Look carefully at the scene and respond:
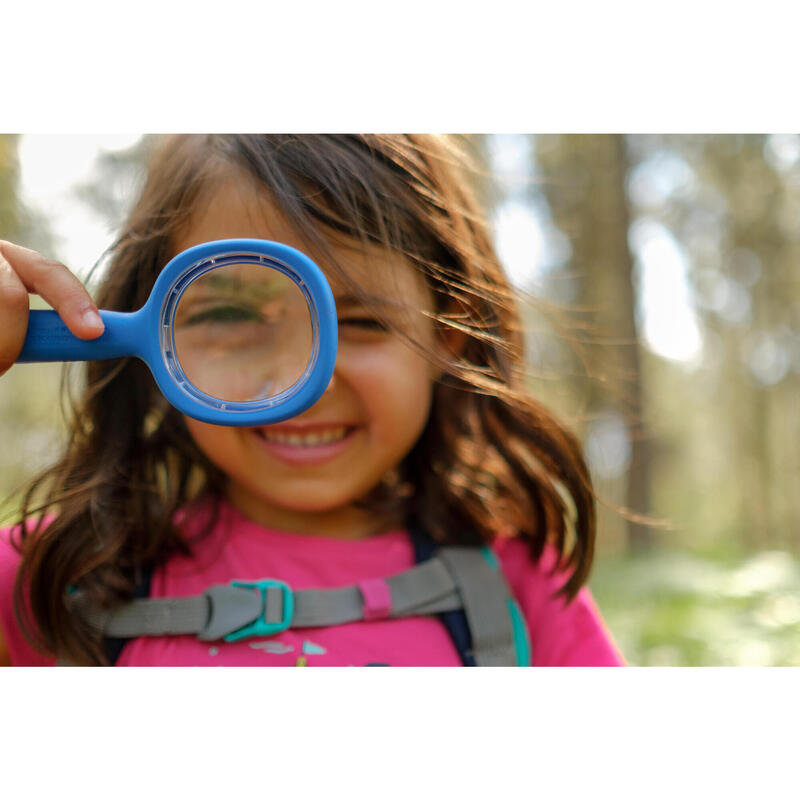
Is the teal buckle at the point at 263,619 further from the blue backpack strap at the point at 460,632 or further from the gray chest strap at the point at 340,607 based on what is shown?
the blue backpack strap at the point at 460,632

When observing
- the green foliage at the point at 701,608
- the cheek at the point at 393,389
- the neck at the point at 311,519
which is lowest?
the green foliage at the point at 701,608

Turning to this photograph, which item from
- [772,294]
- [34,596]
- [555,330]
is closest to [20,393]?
[34,596]

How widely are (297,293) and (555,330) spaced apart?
1070 millimetres

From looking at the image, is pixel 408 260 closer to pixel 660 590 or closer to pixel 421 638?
pixel 421 638

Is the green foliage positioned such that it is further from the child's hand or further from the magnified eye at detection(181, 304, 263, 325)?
the child's hand

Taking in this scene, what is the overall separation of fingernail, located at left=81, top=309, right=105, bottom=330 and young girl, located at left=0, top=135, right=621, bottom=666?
9cm

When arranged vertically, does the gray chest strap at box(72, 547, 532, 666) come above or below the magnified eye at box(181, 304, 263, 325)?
below

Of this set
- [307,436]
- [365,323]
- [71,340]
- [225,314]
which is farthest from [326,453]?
[71,340]

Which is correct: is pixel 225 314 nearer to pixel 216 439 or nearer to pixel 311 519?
pixel 216 439

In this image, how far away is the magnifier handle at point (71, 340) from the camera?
1.25 m

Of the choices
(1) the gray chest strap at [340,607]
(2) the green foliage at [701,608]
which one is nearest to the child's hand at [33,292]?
(1) the gray chest strap at [340,607]

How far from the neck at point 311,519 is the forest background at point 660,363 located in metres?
0.58

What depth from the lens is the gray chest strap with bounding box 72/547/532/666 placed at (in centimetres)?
166

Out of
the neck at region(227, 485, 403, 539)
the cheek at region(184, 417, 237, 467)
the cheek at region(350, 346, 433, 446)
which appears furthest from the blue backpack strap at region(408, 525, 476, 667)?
the cheek at region(184, 417, 237, 467)
